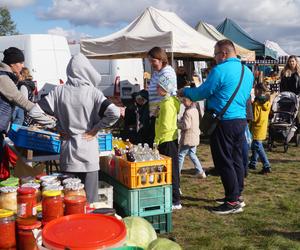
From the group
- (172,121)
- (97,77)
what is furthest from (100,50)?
(97,77)

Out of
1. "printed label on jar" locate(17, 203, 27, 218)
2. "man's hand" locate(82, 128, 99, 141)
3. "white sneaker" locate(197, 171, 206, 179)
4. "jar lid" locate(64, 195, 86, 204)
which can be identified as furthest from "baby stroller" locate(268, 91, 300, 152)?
"printed label on jar" locate(17, 203, 27, 218)

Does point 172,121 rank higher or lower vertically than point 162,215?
higher

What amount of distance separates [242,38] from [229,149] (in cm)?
1374

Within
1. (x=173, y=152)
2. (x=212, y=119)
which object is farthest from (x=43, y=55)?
(x=212, y=119)

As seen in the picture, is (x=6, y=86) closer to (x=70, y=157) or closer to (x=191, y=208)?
(x=70, y=157)

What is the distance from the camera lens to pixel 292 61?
9.04 m

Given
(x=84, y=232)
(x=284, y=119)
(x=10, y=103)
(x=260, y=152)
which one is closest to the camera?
(x=84, y=232)

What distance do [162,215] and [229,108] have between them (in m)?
1.43

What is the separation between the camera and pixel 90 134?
3.79 m

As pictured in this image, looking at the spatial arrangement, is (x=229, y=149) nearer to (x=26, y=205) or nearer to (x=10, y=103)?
(x=10, y=103)

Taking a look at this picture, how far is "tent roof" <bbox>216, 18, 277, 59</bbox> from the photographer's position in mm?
17156

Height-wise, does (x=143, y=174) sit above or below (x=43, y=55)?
below

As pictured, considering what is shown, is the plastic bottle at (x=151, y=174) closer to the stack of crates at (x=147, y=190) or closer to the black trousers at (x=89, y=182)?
the stack of crates at (x=147, y=190)

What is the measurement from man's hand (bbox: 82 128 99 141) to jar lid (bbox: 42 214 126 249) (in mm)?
1509
